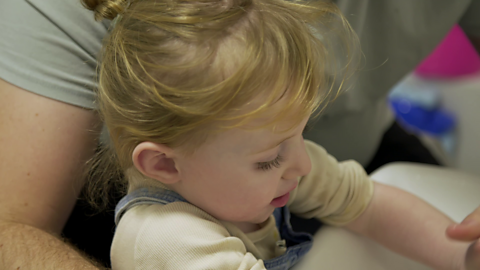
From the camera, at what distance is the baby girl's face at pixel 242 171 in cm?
44

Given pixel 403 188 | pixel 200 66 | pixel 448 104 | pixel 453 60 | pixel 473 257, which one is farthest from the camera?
pixel 453 60

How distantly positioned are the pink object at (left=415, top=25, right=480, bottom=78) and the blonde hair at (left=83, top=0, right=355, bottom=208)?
130 cm

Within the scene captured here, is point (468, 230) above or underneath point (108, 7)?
underneath

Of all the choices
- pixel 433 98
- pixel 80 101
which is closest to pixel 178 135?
pixel 80 101

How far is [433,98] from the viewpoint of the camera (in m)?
1.51

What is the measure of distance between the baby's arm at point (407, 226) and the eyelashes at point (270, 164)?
0.74 feet

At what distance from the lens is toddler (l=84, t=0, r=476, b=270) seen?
42 cm

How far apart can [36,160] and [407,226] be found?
52cm

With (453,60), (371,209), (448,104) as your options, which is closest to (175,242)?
(371,209)

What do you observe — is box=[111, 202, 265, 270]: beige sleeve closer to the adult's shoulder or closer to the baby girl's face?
the baby girl's face

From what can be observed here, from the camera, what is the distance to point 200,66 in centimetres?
41

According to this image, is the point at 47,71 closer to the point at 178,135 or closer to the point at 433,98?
the point at 178,135

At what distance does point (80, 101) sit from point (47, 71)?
0.19 ft

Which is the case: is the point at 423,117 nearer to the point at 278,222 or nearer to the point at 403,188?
the point at 403,188
